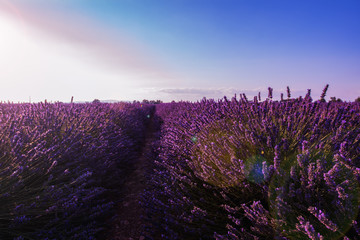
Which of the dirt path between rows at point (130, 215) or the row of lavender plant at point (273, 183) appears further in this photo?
the dirt path between rows at point (130, 215)

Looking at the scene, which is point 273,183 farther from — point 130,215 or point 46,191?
point 130,215

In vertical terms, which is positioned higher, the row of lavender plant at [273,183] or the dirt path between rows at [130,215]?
the row of lavender plant at [273,183]

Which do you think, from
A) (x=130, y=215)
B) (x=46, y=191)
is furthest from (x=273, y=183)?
(x=130, y=215)

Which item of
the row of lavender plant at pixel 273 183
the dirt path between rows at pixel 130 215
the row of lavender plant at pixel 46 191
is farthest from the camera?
the dirt path between rows at pixel 130 215

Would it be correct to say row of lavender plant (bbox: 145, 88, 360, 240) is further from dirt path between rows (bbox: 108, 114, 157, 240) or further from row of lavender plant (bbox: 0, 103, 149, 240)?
row of lavender plant (bbox: 0, 103, 149, 240)

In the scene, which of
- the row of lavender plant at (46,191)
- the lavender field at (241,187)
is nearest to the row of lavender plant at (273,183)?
the lavender field at (241,187)

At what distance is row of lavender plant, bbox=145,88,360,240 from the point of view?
1.07m

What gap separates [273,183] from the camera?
52.5 inches

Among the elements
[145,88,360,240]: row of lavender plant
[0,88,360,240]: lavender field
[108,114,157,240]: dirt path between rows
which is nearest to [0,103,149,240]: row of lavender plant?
[0,88,360,240]: lavender field

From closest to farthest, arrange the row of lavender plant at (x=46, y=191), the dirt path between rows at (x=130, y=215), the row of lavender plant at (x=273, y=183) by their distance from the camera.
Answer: the row of lavender plant at (x=273, y=183) < the row of lavender plant at (x=46, y=191) < the dirt path between rows at (x=130, y=215)

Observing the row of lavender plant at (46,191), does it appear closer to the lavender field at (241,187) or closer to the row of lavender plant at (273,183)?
the lavender field at (241,187)

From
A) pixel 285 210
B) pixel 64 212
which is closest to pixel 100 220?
pixel 64 212

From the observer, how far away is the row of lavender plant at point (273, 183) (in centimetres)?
107

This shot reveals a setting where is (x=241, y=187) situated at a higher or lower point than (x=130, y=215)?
higher
